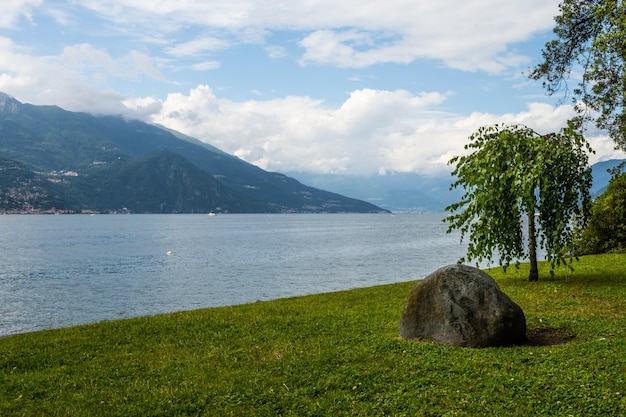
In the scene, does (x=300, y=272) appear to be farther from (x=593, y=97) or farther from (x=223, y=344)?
(x=223, y=344)

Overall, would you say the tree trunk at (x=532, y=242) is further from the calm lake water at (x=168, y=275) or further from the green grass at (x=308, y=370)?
the calm lake water at (x=168, y=275)

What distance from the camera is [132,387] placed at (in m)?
12.8

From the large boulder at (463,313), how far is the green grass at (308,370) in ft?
2.05

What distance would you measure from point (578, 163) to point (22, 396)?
2411cm

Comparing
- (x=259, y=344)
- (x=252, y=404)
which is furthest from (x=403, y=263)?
(x=252, y=404)

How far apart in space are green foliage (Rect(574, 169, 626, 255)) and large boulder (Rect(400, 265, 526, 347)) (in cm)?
3674

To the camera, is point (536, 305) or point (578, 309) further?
point (536, 305)

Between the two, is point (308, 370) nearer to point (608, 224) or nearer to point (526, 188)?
point (526, 188)

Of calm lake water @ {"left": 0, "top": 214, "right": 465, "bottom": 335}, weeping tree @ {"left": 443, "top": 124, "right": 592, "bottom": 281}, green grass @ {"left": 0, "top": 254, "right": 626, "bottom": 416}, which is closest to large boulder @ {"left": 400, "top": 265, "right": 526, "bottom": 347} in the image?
green grass @ {"left": 0, "top": 254, "right": 626, "bottom": 416}

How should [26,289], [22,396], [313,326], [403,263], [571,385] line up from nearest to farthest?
[571,385] → [22,396] → [313,326] → [26,289] → [403,263]

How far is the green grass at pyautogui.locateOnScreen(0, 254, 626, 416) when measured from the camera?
1091 centimetres

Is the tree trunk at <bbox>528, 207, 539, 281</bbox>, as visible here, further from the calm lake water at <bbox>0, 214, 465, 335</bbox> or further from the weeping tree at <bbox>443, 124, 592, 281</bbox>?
the calm lake water at <bbox>0, 214, 465, 335</bbox>

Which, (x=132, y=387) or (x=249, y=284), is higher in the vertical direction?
(x=132, y=387)

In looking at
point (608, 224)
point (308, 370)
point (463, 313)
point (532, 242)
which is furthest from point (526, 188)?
point (608, 224)
